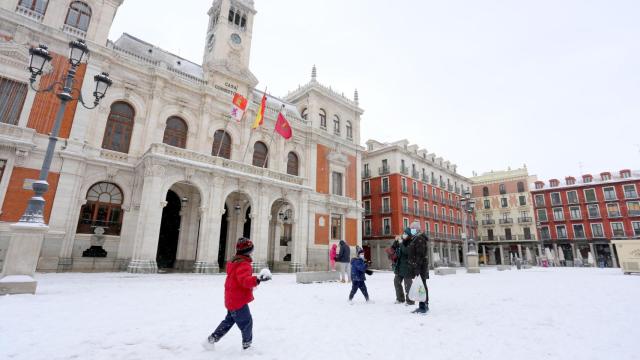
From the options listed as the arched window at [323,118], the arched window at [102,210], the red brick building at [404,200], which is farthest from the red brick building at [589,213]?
the arched window at [102,210]

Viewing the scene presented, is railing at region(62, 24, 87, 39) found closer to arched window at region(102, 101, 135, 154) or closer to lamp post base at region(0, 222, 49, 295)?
arched window at region(102, 101, 135, 154)

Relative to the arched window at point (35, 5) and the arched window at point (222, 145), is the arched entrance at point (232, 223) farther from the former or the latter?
the arched window at point (35, 5)

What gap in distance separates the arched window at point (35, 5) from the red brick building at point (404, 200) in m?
31.2

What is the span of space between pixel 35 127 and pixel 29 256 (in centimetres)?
1008

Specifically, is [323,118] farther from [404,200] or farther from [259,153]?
[404,200]

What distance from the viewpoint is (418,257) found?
6582 millimetres

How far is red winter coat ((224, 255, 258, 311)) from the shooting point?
12.5 ft

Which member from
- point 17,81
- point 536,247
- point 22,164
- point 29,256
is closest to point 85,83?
point 17,81

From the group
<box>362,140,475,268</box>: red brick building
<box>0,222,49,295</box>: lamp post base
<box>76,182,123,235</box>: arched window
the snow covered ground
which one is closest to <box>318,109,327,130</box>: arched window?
<box>362,140,475,268</box>: red brick building

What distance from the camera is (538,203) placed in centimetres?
4656

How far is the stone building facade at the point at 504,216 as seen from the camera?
45656 mm

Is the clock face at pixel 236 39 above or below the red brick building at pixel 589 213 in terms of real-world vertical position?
above

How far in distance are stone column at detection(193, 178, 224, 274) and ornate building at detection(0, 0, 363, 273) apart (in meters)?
0.05

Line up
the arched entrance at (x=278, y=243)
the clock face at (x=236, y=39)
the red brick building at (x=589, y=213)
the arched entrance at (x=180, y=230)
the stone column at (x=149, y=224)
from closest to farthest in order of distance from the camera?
the stone column at (x=149, y=224), the arched entrance at (x=180, y=230), the arched entrance at (x=278, y=243), the clock face at (x=236, y=39), the red brick building at (x=589, y=213)
